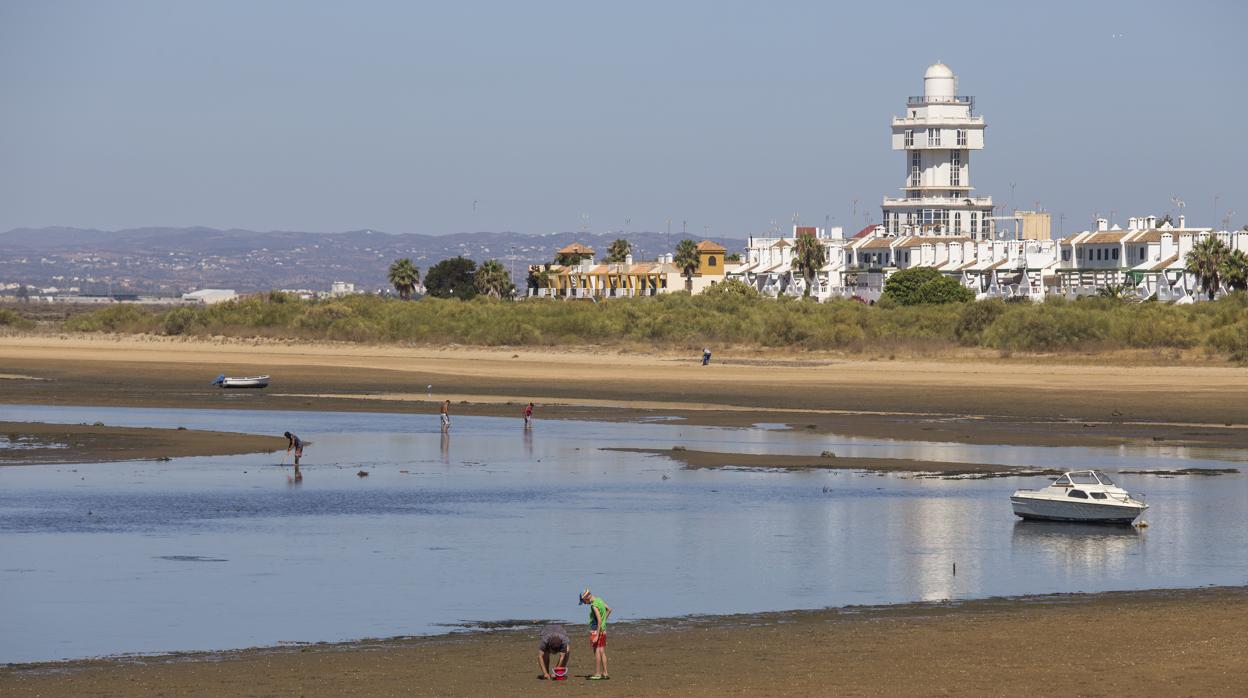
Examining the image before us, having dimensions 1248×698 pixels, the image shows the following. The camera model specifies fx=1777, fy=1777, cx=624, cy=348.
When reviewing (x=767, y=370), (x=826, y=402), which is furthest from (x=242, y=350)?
(x=826, y=402)

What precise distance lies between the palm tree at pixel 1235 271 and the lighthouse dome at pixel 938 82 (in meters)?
67.7

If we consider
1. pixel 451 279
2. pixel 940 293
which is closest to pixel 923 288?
pixel 940 293

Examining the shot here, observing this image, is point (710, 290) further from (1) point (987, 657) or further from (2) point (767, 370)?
(1) point (987, 657)

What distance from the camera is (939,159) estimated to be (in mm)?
166125

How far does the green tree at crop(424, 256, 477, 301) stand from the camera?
152 m

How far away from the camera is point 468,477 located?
3994cm

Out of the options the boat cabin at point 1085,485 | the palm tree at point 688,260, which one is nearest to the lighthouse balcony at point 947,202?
the palm tree at point 688,260

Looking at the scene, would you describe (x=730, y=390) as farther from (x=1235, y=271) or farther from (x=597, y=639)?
(x=597, y=639)

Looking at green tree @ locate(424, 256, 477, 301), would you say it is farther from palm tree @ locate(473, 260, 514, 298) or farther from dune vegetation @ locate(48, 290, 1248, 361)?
dune vegetation @ locate(48, 290, 1248, 361)

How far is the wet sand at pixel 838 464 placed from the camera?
4097 cm

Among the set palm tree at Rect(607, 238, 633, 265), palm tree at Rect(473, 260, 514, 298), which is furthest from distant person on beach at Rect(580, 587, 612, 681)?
palm tree at Rect(607, 238, 633, 265)

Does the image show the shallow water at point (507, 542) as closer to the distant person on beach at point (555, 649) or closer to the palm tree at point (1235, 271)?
the distant person on beach at point (555, 649)

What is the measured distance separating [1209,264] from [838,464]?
6746cm

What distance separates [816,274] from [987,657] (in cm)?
11405
